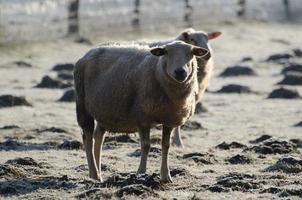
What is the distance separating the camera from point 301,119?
20.6 m

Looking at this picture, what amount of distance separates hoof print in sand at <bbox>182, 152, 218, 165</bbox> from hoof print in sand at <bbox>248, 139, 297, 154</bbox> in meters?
1.05

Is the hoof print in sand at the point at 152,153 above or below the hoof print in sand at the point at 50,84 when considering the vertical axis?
above

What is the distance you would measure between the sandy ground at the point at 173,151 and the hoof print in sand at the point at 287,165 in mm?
14

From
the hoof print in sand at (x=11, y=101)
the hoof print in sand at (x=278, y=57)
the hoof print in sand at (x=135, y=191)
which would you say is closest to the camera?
the hoof print in sand at (x=135, y=191)

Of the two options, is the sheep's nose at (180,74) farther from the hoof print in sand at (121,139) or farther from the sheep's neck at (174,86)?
the hoof print in sand at (121,139)

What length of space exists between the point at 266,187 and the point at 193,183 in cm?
97

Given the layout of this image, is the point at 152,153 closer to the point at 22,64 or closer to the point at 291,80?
the point at 291,80

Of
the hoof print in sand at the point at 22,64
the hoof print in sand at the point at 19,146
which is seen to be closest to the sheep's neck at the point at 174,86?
the hoof print in sand at the point at 19,146

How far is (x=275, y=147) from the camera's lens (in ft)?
50.7

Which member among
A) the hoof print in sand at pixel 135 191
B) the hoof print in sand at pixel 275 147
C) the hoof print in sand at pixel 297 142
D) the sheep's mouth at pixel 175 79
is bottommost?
the hoof print in sand at pixel 297 142

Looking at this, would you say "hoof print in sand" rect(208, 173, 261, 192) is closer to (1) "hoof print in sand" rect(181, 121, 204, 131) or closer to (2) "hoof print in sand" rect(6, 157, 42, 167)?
(2) "hoof print in sand" rect(6, 157, 42, 167)

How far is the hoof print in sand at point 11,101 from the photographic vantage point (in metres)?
21.4

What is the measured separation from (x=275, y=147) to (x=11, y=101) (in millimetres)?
8038

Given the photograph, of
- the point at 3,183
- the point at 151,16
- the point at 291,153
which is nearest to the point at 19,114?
the point at 291,153
